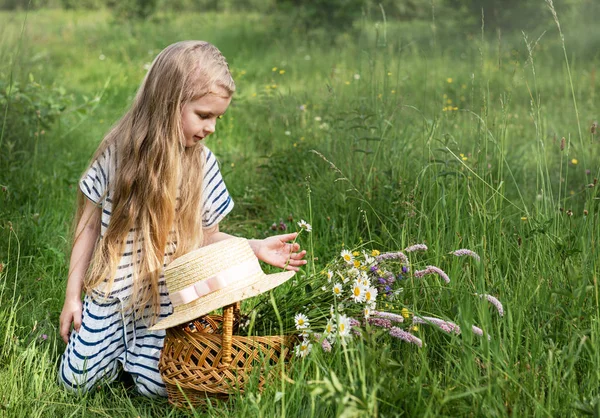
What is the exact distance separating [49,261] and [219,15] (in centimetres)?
1266

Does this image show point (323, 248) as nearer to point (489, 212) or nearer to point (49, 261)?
point (489, 212)

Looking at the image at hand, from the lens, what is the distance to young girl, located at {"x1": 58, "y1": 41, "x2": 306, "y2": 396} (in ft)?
8.56

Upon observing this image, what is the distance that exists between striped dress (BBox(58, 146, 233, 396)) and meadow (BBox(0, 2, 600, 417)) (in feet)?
0.23

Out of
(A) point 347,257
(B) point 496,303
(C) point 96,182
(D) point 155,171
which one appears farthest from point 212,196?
(B) point 496,303

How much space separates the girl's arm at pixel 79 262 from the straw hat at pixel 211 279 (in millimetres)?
471

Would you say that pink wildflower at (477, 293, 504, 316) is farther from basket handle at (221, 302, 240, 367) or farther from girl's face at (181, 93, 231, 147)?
girl's face at (181, 93, 231, 147)

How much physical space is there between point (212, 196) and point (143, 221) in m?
0.32

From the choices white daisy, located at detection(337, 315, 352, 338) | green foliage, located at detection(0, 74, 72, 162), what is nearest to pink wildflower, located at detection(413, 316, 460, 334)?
white daisy, located at detection(337, 315, 352, 338)

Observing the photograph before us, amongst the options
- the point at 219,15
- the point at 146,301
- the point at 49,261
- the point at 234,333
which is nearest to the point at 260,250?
the point at 234,333

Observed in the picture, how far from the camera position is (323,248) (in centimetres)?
356

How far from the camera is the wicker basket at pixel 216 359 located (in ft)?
7.38

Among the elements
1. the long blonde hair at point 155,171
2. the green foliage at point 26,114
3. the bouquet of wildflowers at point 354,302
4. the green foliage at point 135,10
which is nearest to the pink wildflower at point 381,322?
the bouquet of wildflowers at point 354,302

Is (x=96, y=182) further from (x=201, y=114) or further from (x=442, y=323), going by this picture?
(x=442, y=323)

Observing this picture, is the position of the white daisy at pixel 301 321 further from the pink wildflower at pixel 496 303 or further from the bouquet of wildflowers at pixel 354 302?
the pink wildflower at pixel 496 303
